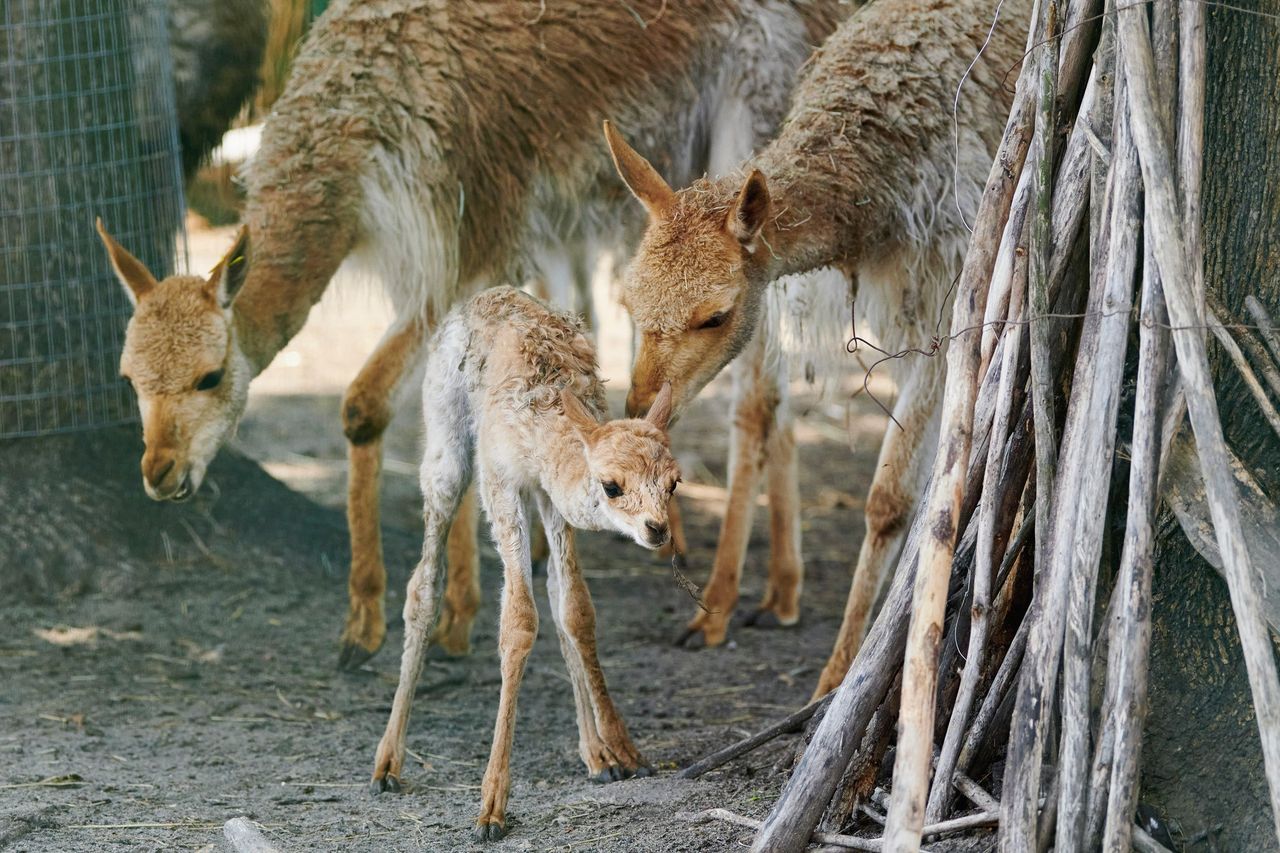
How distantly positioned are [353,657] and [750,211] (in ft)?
8.39

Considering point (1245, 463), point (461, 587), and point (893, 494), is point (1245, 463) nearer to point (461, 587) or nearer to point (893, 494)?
point (893, 494)

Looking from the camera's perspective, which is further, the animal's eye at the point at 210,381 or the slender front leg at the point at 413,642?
the animal's eye at the point at 210,381

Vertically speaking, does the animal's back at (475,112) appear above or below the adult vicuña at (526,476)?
above

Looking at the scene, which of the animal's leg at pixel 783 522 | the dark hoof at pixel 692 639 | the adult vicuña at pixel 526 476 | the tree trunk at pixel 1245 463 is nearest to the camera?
the tree trunk at pixel 1245 463

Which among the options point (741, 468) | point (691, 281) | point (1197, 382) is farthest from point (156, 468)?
point (1197, 382)

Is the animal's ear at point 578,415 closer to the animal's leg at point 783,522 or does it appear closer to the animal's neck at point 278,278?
the animal's neck at point 278,278

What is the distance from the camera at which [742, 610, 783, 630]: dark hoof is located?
6.49 m

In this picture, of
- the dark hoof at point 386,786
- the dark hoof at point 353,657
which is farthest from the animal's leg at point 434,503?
the dark hoof at point 353,657

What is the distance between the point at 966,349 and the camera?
11.4 feet

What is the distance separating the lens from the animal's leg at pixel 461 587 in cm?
607

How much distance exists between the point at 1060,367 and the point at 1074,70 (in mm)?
756

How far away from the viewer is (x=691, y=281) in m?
4.61

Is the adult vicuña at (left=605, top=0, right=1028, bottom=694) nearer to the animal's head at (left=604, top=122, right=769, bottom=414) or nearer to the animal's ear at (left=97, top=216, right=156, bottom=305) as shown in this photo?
the animal's head at (left=604, top=122, right=769, bottom=414)

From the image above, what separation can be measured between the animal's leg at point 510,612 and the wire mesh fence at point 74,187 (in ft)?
10.3
